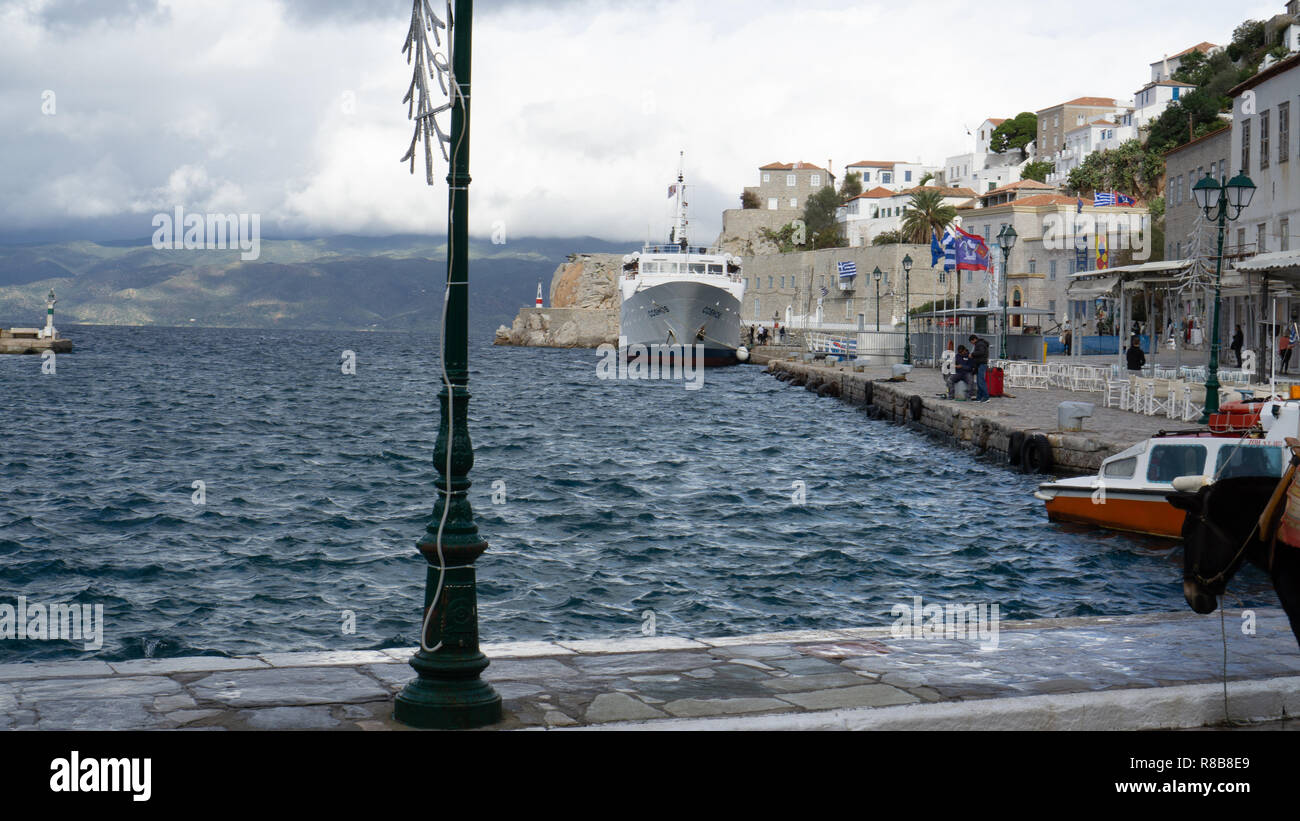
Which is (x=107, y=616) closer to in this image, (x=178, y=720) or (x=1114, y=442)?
(x=178, y=720)

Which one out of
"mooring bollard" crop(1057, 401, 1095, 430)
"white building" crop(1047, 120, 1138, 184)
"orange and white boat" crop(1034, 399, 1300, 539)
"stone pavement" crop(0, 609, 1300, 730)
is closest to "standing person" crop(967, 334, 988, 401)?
"mooring bollard" crop(1057, 401, 1095, 430)

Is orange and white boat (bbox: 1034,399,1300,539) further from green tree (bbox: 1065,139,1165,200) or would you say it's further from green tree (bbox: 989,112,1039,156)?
green tree (bbox: 989,112,1039,156)

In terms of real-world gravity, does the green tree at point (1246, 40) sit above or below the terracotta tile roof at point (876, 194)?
above

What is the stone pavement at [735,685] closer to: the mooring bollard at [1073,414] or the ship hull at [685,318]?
the mooring bollard at [1073,414]

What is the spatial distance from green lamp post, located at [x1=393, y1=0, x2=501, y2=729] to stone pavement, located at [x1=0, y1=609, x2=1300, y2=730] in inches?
12.1

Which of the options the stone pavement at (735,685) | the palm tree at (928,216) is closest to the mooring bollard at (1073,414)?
the stone pavement at (735,685)

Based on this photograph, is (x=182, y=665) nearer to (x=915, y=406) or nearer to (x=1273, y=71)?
(x=915, y=406)

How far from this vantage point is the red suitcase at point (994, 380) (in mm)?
31359

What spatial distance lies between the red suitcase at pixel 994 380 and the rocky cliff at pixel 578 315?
293ft

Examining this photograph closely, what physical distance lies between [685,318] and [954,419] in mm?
42219

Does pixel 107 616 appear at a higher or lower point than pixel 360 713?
lower

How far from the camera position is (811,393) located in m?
51.1
